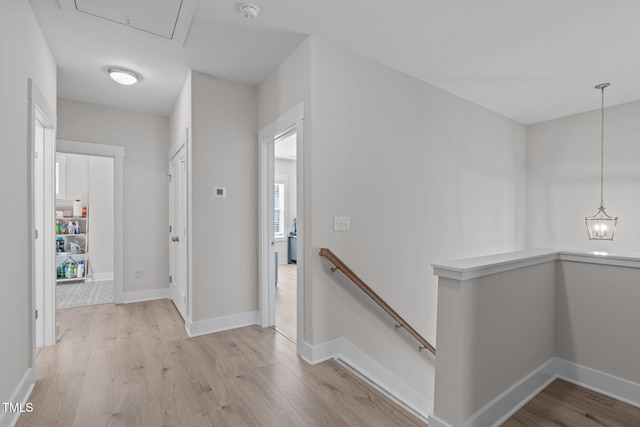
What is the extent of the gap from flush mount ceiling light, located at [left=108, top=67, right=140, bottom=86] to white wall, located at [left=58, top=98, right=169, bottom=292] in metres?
1.15

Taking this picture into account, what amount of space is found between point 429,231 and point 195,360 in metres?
2.68

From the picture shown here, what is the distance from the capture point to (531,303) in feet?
6.67

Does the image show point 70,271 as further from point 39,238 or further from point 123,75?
point 123,75

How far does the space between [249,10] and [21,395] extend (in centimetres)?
295

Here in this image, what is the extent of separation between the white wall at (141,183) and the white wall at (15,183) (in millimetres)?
2018

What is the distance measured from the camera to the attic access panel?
2137 mm

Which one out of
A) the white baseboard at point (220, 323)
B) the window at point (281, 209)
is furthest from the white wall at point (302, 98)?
the window at point (281, 209)

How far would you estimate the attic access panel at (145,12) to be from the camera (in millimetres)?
2137

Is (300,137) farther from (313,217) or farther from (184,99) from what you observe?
(184,99)

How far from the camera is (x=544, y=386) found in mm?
2078

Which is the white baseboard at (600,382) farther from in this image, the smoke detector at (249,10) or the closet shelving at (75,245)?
the closet shelving at (75,245)

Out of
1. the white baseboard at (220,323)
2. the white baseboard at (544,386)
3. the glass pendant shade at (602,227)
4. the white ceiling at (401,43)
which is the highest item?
the white ceiling at (401,43)

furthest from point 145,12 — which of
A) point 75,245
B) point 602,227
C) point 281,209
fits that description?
point 281,209

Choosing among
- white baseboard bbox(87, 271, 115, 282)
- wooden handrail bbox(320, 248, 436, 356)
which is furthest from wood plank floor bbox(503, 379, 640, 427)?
white baseboard bbox(87, 271, 115, 282)
